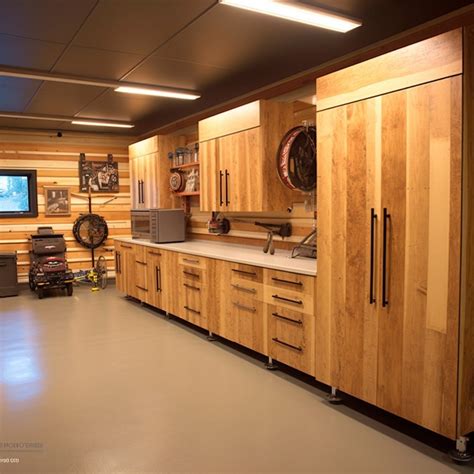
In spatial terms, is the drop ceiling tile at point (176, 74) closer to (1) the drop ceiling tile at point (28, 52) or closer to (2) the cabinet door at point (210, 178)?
(2) the cabinet door at point (210, 178)

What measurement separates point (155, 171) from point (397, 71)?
4.53 meters

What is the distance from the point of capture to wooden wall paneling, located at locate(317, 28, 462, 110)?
7.66 ft

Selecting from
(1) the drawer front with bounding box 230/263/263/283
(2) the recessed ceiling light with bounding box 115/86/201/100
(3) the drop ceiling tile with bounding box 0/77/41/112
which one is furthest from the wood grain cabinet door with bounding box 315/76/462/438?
(3) the drop ceiling tile with bounding box 0/77/41/112

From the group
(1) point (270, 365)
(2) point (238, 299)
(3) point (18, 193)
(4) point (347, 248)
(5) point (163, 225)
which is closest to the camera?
(4) point (347, 248)

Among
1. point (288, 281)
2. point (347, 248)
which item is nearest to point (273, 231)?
point (288, 281)

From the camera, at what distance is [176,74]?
4.59 metres

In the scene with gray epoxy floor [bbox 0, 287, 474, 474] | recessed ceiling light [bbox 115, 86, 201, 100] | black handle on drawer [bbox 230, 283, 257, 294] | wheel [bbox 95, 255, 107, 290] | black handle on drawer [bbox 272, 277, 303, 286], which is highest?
recessed ceiling light [bbox 115, 86, 201, 100]

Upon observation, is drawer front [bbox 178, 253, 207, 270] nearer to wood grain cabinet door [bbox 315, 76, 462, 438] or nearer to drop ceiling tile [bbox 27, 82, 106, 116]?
wood grain cabinet door [bbox 315, 76, 462, 438]

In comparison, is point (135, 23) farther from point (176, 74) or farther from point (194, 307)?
point (194, 307)

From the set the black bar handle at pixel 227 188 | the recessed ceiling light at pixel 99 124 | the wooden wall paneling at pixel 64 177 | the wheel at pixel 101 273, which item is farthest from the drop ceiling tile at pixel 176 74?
the wheel at pixel 101 273

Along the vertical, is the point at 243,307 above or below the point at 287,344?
above

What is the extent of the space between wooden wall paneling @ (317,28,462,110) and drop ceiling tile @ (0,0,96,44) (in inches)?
63.3

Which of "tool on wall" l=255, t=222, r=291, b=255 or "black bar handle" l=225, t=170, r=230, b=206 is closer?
"tool on wall" l=255, t=222, r=291, b=255

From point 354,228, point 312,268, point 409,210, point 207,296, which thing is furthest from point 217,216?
point 409,210
